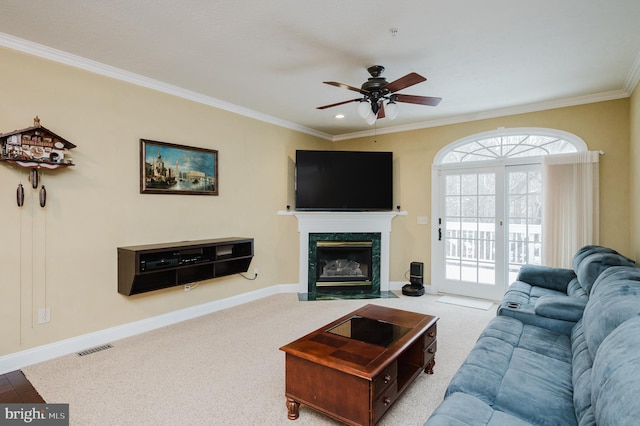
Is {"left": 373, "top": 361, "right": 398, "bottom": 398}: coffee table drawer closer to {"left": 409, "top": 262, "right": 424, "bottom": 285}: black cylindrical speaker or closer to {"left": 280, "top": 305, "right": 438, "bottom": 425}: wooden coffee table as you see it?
{"left": 280, "top": 305, "right": 438, "bottom": 425}: wooden coffee table

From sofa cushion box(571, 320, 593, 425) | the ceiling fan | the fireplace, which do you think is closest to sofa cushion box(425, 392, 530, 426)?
sofa cushion box(571, 320, 593, 425)

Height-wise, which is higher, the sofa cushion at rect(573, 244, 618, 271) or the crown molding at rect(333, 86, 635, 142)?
the crown molding at rect(333, 86, 635, 142)

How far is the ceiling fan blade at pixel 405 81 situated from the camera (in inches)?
99.4

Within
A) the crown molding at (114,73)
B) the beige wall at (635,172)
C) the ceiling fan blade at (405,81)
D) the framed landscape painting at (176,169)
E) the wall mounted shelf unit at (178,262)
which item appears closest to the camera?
the ceiling fan blade at (405,81)

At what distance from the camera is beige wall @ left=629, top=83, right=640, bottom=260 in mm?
3416

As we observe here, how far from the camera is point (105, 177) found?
332cm

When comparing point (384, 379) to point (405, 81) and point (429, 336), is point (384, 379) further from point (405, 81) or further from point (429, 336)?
point (405, 81)

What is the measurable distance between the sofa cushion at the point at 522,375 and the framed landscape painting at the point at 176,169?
11.3 feet

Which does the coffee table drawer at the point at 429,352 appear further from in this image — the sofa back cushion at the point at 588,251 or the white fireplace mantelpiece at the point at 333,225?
the white fireplace mantelpiece at the point at 333,225

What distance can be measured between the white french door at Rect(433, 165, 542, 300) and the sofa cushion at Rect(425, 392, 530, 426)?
3702 millimetres

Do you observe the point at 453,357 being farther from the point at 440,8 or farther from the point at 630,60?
the point at 630,60

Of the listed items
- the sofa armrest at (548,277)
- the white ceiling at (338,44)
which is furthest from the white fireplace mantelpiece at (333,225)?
the sofa armrest at (548,277)

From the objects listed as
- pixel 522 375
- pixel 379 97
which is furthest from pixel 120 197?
pixel 522 375

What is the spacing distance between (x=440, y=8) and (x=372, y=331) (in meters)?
2.35
